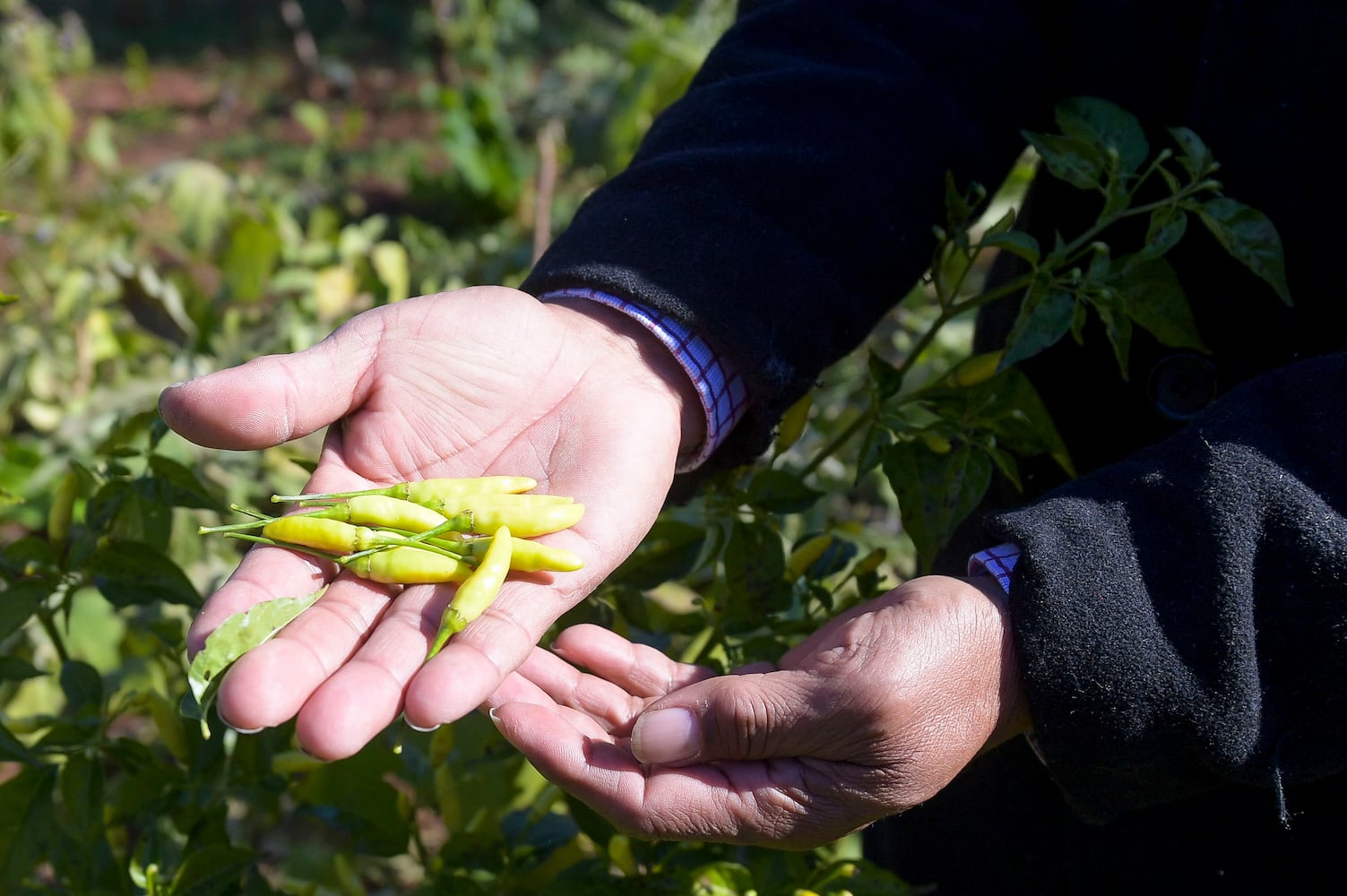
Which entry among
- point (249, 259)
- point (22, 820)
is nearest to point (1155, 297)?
point (22, 820)

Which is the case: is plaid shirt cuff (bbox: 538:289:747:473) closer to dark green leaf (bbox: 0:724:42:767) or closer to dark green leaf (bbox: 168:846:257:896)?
dark green leaf (bbox: 168:846:257:896)

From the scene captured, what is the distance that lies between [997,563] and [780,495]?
1.18 ft

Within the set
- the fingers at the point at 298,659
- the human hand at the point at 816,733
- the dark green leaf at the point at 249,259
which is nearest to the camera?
the fingers at the point at 298,659

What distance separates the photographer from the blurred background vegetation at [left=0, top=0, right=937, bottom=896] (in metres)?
1.55

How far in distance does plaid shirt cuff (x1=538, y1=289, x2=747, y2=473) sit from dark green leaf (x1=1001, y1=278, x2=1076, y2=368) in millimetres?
385

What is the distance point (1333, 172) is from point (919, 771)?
2.94 ft

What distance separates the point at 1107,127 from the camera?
1.46 meters

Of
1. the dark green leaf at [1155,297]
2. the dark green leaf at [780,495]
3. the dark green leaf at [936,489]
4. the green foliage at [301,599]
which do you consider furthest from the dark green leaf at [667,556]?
the dark green leaf at [1155,297]

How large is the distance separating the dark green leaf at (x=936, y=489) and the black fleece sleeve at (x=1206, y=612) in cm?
17

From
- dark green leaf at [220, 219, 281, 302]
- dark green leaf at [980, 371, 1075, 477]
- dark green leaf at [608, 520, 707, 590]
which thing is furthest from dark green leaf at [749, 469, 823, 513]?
dark green leaf at [220, 219, 281, 302]

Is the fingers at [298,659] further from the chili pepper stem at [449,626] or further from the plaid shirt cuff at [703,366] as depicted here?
the plaid shirt cuff at [703,366]

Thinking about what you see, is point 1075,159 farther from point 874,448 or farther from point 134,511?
point 134,511

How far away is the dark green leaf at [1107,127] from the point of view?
1436mm

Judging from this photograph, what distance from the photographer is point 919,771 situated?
49.7 inches
